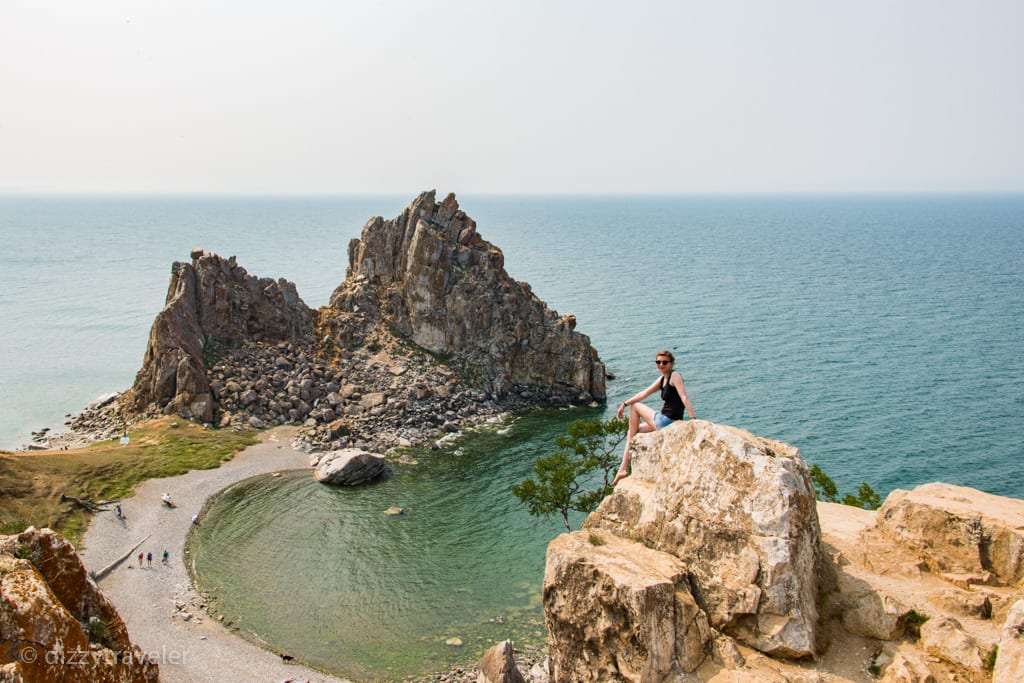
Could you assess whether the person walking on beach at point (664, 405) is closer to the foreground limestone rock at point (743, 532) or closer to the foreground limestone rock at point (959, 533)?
the foreground limestone rock at point (743, 532)

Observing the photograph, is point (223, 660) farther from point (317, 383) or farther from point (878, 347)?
point (878, 347)

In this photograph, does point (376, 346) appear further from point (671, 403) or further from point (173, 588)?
point (671, 403)

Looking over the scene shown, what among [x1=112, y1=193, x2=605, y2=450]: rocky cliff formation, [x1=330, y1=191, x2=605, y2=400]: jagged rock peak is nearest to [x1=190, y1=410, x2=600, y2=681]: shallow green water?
[x1=112, y1=193, x2=605, y2=450]: rocky cliff formation

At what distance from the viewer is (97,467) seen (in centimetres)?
6141

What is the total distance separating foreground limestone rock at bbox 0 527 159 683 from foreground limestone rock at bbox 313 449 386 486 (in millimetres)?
37053

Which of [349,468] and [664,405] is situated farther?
[349,468]

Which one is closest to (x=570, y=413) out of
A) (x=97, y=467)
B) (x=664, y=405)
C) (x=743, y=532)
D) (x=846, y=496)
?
(x=846, y=496)

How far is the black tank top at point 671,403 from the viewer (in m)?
23.9

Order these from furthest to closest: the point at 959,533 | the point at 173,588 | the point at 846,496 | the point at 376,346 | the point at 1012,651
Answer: the point at 376,346 < the point at 173,588 < the point at 846,496 < the point at 959,533 < the point at 1012,651

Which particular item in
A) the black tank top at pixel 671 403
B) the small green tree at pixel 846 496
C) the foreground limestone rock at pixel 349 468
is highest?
the black tank top at pixel 671 403

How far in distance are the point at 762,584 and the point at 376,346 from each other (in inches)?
2922

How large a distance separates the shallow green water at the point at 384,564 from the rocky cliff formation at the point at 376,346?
11.9m

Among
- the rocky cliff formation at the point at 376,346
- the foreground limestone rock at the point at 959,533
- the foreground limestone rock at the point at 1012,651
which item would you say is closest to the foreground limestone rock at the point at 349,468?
the rocky cliff formation at the point at 376,346

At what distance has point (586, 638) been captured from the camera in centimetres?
2134
